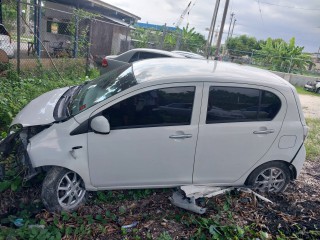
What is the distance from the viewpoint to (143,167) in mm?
3354

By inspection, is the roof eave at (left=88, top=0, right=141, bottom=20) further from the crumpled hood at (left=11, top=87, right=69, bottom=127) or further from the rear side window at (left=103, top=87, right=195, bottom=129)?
the rear side window at (left=103, top=87, right=195, bottom=129)

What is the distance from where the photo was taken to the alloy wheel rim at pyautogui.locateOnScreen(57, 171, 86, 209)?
10.6ft

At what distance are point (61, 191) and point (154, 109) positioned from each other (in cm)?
143

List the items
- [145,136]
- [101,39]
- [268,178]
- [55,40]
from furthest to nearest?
[55,40] < [101,39] < [268,178] < [145,136]

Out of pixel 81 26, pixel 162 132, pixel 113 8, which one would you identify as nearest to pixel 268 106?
pixel 162 132

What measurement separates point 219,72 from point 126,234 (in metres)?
2.21

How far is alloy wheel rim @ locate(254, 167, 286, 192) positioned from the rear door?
341 millimetres

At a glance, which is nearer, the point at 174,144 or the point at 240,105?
the point at 174,144

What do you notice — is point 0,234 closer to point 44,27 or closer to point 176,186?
point 176,186

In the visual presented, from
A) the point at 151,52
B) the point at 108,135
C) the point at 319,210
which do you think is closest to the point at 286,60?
the point at 151,52

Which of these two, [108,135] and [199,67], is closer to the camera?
[108,135]

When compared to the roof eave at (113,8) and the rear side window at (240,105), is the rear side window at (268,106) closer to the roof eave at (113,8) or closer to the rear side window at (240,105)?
the rear side window at (240,105)

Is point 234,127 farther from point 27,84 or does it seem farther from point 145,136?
point 27,84

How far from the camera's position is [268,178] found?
387cm
